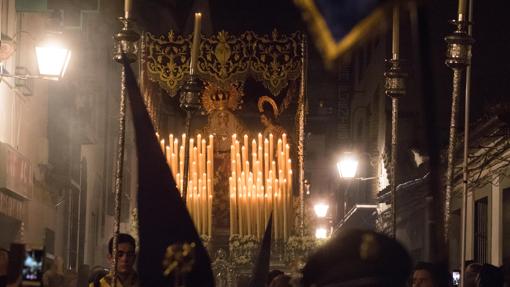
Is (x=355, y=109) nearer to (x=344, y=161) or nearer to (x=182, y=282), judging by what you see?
(x=344, y=161)

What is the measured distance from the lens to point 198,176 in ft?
51.0

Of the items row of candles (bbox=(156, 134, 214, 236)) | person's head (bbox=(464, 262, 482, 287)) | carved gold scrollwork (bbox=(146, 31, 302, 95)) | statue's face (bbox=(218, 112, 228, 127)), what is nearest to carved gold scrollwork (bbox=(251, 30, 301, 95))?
carved gold scrollwork (bbox=(146, 31, 302, 95))

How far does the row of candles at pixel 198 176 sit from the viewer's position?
1532 cm

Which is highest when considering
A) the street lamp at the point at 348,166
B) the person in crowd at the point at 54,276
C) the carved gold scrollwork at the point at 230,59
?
the carved gold scrollwork at the point at 230,59

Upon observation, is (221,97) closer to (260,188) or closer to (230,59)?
(230,59)

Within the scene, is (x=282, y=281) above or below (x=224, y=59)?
below

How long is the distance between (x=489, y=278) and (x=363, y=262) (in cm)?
646

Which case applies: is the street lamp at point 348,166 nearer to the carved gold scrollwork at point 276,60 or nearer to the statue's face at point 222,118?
the carved gold scrollwork at point 276,60

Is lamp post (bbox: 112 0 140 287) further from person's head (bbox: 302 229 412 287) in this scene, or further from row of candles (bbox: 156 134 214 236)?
row of candles (bbox: 156 134 214 236)

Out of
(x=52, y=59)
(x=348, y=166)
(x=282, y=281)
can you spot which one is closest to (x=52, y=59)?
(x=52, y=59)

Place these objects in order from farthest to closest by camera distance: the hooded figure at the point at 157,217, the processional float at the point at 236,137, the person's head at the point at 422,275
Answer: the processional float at the point at 236,137
the person's head at the point at 422,275
the hooded figure at the point at 157,217

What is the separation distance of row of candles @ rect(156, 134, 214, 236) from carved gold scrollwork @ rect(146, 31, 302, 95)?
0.72 meters

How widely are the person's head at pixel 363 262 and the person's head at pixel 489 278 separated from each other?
6378 millimetres

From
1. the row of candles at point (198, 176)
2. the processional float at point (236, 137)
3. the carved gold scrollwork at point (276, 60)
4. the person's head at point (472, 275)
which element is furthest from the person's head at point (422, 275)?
the carved gold scrollwork at point (276, 60)
